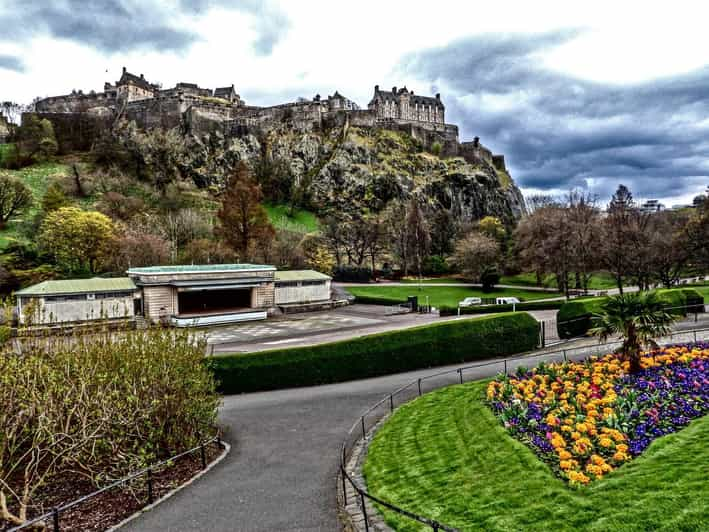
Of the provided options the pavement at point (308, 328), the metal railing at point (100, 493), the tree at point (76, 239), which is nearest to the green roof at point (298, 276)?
the pavement at point (308, 328)

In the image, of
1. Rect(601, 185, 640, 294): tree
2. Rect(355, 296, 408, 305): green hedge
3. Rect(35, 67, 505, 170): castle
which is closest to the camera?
Rect(601, 185, 640, 294): tree

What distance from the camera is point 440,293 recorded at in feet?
166

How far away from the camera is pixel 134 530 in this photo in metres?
7.76

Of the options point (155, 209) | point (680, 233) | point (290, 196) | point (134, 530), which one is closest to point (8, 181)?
point (155, 209)

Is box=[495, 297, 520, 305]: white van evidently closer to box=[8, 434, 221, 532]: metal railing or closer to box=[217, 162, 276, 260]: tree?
box=[217, 162, 276, 260]: tree

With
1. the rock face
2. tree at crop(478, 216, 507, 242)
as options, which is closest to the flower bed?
tree at crop(478, 216, 507, 242)

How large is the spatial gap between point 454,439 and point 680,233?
147 feet

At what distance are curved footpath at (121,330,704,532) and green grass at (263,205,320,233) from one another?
6209cm

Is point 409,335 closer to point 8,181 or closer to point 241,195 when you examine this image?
point 241,195

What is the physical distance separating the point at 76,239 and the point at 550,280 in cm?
5895

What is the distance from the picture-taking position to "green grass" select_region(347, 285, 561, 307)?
46.8 m

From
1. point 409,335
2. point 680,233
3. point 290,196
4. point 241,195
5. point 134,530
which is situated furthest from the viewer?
point 290,196

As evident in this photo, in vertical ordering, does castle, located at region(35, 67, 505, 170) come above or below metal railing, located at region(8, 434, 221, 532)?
above

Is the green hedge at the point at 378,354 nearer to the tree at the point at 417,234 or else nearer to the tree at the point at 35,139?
the tree at the point at 417,234
